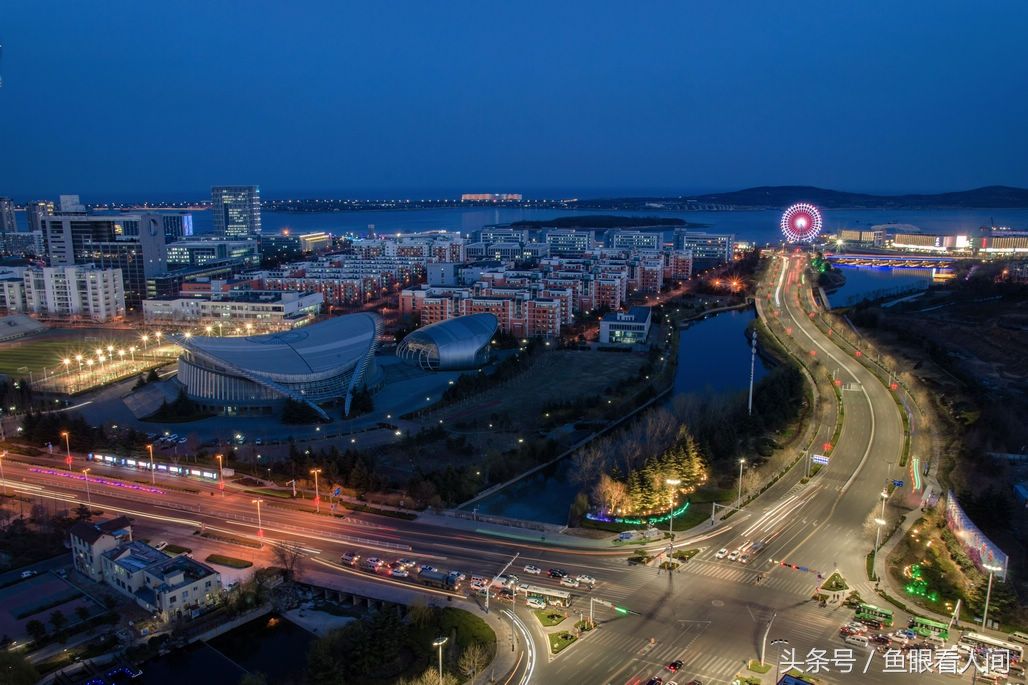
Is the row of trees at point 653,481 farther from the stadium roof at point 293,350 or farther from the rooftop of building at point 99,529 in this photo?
the stadium roof at point 293,350

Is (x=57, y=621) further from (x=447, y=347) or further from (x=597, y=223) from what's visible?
(x=597, y=223)

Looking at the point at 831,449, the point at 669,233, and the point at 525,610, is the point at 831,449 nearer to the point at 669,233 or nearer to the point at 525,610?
the point at 525,610

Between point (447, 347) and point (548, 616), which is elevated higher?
point (447, 347)

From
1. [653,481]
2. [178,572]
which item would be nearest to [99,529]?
[178,572]

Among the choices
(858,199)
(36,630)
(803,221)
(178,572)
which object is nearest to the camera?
(36,630)

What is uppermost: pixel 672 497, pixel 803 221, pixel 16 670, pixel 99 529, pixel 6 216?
pixel 803 221

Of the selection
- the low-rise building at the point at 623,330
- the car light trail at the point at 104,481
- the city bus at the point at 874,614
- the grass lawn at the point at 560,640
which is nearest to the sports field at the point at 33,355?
the car light trail at the point at 104,481
